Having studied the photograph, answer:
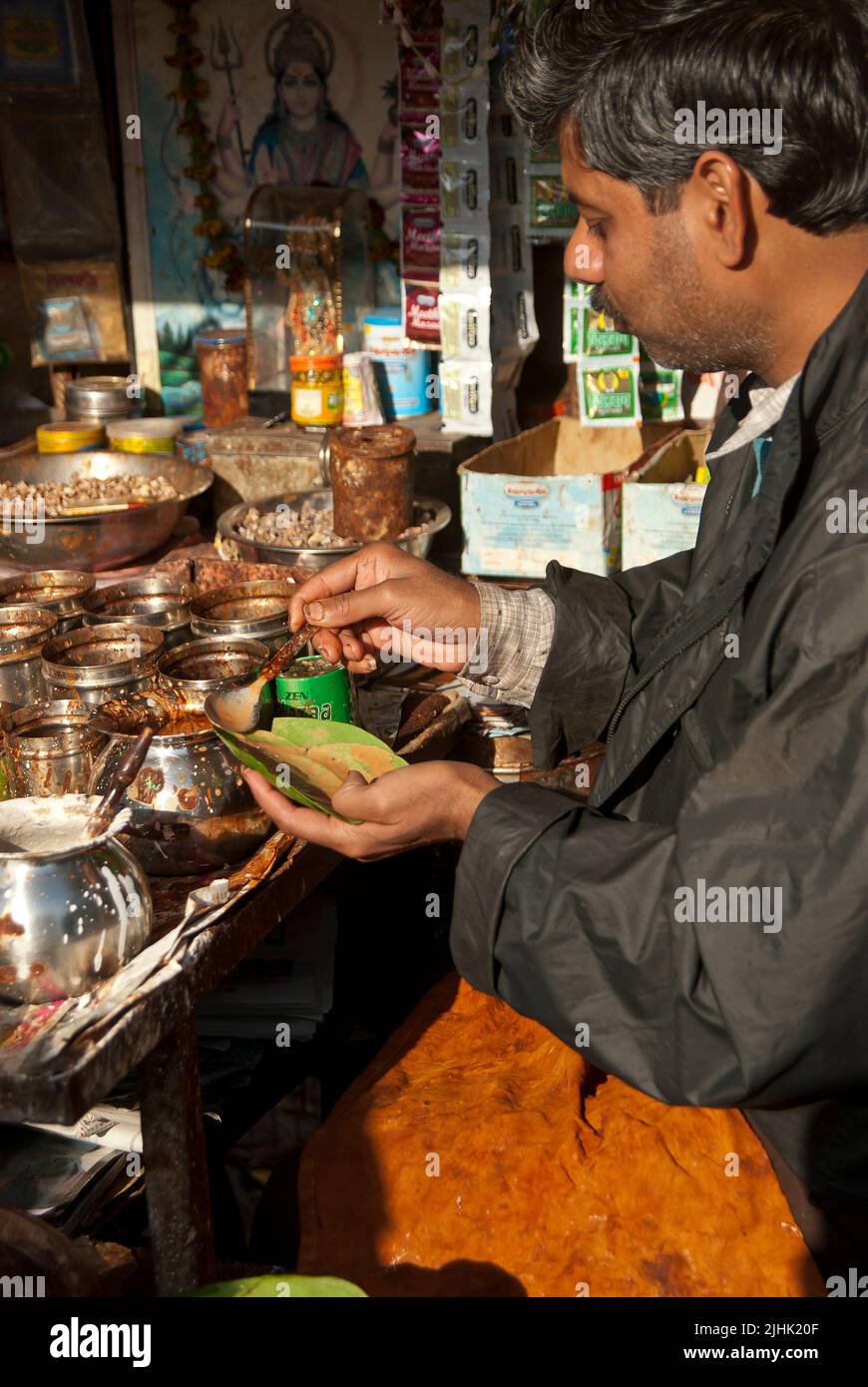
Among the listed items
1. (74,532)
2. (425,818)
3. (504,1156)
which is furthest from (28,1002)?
(74,532)

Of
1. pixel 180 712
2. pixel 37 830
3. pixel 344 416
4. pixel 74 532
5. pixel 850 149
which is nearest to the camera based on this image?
pixel 850 149

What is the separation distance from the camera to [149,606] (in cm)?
279

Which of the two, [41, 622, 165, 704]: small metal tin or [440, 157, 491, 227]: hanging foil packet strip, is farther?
[440, 157, 491, 227]: hanging foil packet strip

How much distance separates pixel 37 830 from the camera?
6.23 feet

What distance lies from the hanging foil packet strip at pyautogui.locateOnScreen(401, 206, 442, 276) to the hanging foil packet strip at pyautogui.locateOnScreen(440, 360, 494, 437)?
35 cm

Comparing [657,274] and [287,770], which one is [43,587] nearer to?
[287,770]

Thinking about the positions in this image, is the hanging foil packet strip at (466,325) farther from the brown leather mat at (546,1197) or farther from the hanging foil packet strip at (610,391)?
the brown leather mat at (546,1197)

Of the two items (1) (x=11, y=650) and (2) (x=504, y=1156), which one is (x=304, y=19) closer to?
(1) (x=11, y=650)

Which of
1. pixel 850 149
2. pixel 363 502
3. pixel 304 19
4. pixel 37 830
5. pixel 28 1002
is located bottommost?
pixel 28 1002

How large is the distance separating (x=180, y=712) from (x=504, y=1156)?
0.93 metres

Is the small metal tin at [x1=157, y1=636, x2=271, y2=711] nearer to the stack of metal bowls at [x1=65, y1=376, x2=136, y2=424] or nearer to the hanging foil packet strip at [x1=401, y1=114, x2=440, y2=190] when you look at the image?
the hanging foil packet strip at [x1=401, y1=114, x2=440, y2=190]

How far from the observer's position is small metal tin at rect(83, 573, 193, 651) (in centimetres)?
267

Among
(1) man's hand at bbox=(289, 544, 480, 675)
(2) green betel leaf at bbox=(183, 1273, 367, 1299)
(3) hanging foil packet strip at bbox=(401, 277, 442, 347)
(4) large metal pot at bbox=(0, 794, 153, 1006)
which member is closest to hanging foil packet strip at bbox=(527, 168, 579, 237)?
(3) hanging foil packet strip at bbox=(401, 277, 442, 347)

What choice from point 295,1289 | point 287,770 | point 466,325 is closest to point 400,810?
point 287,770
